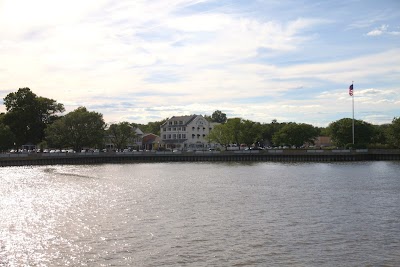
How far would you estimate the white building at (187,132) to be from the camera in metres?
168

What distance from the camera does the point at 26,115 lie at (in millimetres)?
123375

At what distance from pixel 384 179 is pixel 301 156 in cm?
5620

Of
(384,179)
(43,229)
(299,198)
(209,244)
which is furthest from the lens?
(384,179)

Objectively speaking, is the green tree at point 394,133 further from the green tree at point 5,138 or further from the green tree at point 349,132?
the green tree at point 5,138

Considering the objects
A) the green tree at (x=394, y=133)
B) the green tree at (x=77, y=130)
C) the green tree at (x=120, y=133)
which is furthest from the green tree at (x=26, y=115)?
the green tree at (x=394, y=133)

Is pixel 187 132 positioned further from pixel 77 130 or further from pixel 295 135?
pixel 77 130

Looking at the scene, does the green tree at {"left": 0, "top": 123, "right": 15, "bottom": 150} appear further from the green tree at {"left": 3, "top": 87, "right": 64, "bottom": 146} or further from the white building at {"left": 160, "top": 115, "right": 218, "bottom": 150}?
the white building at {"left": 160, "top": 115, "right": 218, "bottom": 150}

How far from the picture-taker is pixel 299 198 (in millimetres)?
42562

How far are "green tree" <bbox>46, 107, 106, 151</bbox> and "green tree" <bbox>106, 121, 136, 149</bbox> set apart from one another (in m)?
17.8

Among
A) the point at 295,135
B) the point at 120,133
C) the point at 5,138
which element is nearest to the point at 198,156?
the point at 120,133

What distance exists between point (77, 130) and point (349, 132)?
7892 centimetres

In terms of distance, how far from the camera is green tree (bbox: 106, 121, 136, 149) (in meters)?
141

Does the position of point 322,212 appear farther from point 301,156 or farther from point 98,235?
point 301,156

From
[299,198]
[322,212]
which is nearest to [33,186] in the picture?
[299,198]
